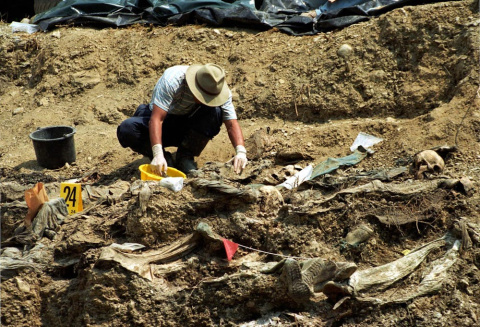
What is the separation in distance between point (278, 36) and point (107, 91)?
6.37 feet

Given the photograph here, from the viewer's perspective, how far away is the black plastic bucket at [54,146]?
5.54 meters

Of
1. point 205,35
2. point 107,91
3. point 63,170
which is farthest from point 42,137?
point 205,35

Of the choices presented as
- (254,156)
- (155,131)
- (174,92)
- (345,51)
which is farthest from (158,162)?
(345,51)

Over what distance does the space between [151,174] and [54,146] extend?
5.58 ft

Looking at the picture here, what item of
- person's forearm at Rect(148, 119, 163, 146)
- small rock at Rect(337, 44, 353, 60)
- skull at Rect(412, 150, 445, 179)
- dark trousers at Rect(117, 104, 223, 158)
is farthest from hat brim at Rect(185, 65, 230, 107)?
small rock at Rect(337, 44, 353, 60)

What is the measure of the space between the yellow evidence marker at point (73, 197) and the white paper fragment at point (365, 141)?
7.28ft

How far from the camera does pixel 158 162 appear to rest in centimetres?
438

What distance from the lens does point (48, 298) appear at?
3.39 metres

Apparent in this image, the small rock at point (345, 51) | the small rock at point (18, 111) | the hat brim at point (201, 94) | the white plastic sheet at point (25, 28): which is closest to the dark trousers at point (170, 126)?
the hat brim at point (201, 94)

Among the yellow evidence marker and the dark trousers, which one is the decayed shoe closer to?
the yellow evidence marker

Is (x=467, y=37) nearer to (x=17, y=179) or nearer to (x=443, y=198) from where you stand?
(x=443, y=198)

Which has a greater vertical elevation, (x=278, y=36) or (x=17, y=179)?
(x=278, y=36)

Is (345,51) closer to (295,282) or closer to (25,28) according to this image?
(295,282)

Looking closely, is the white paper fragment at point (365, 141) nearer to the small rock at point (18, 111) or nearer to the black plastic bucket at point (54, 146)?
the black plastic bucket at point (54, 146)
